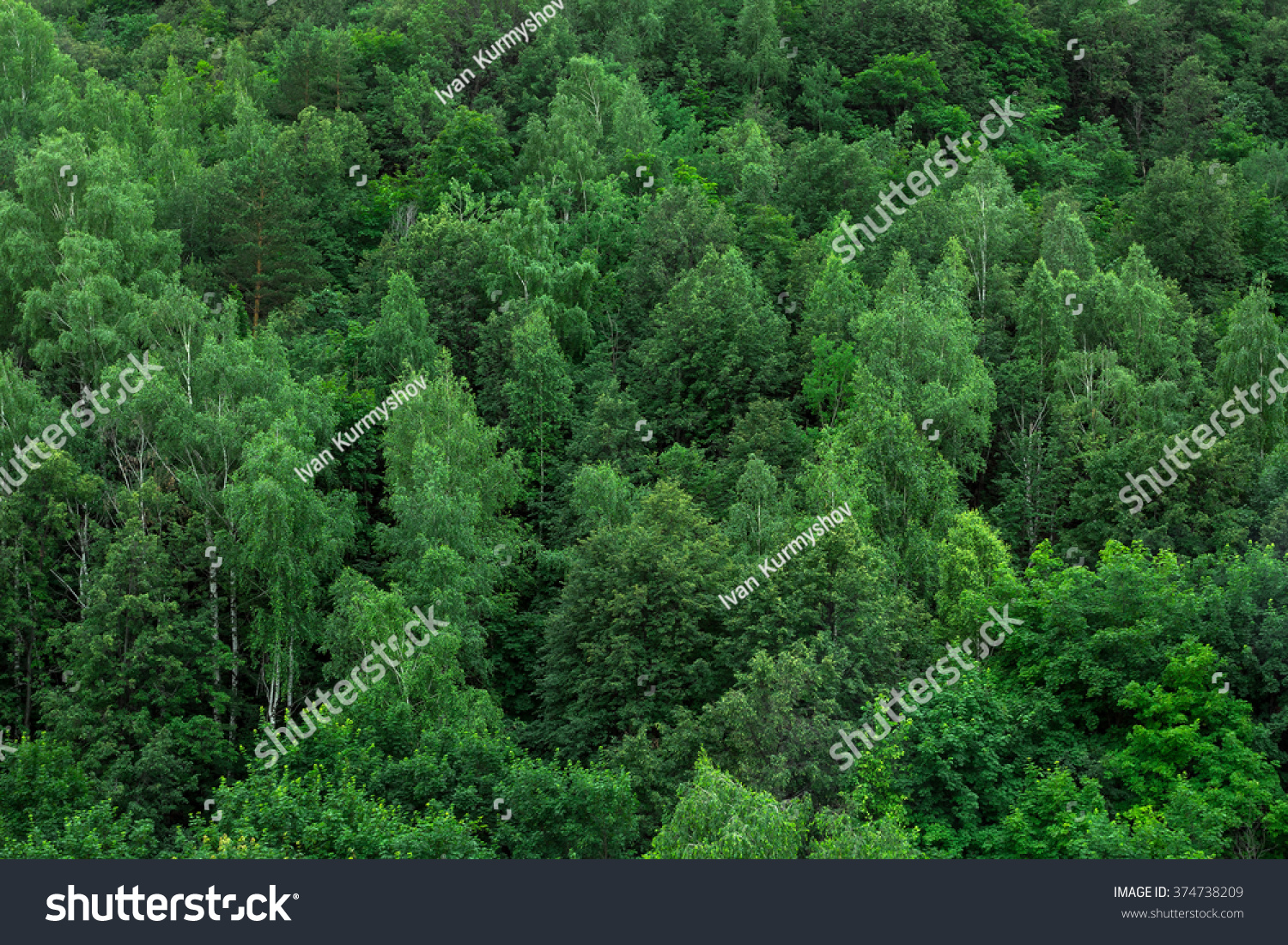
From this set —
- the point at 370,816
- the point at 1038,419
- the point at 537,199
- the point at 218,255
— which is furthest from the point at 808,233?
the point at 370,816

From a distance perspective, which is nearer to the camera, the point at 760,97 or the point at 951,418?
the point at 951,418

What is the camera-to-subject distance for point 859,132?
109 metres

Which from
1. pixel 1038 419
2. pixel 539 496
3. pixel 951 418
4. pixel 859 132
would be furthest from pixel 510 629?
pixel 859 132

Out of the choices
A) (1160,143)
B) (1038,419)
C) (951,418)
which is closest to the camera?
(951,418)

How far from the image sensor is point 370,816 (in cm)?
3872

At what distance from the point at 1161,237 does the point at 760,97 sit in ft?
126

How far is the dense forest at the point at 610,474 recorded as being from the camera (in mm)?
43625

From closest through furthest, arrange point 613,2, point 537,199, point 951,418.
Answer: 1. point 951,418
2. point 537,199
3. point 613,2

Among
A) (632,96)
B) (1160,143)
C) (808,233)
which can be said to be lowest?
(1160,143)

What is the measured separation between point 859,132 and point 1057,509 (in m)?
53.5

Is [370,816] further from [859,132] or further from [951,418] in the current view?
[859,132]

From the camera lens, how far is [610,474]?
63.1 m

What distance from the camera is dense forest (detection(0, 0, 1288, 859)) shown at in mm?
43625

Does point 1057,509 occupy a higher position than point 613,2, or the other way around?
point 613,2
